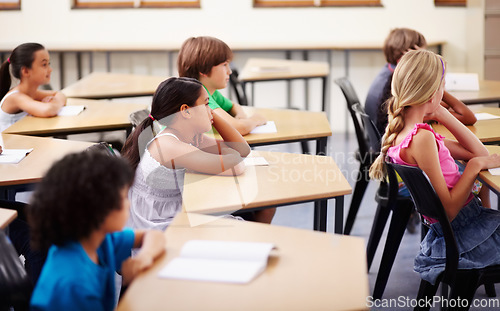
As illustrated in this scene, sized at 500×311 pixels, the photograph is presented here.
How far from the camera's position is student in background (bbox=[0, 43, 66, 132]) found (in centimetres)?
334

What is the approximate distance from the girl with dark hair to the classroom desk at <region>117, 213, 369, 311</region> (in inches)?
21.8

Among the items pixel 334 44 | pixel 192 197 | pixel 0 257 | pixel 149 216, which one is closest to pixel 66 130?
pixel 149 216

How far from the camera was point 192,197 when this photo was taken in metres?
1.98

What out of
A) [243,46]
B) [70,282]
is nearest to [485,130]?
[70,282]

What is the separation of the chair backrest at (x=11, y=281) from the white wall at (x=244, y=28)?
4.89m

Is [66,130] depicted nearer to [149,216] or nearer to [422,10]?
[149,216]

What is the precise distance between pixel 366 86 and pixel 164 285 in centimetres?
533

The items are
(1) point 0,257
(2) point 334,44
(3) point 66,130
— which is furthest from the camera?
(2) point 334,44

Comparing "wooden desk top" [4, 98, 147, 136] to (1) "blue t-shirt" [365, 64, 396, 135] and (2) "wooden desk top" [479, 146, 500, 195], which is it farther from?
(2) "wooden desk top" [479, 146, 500, 195]

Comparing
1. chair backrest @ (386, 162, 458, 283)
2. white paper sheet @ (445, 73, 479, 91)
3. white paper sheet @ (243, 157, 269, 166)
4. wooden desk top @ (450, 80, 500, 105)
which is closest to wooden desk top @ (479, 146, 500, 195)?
chair backrest @ (386, 162, 458, 283)

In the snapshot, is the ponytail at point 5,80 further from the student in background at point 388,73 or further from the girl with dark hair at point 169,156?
the student in background at point 388,73

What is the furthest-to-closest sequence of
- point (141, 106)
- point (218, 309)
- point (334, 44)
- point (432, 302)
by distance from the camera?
point (334, 44)
point (141, 106)
point (432, 302)
point (218, 309)

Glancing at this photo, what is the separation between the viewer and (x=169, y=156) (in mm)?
2148

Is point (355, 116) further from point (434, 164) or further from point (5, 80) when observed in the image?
point (5, 80)
